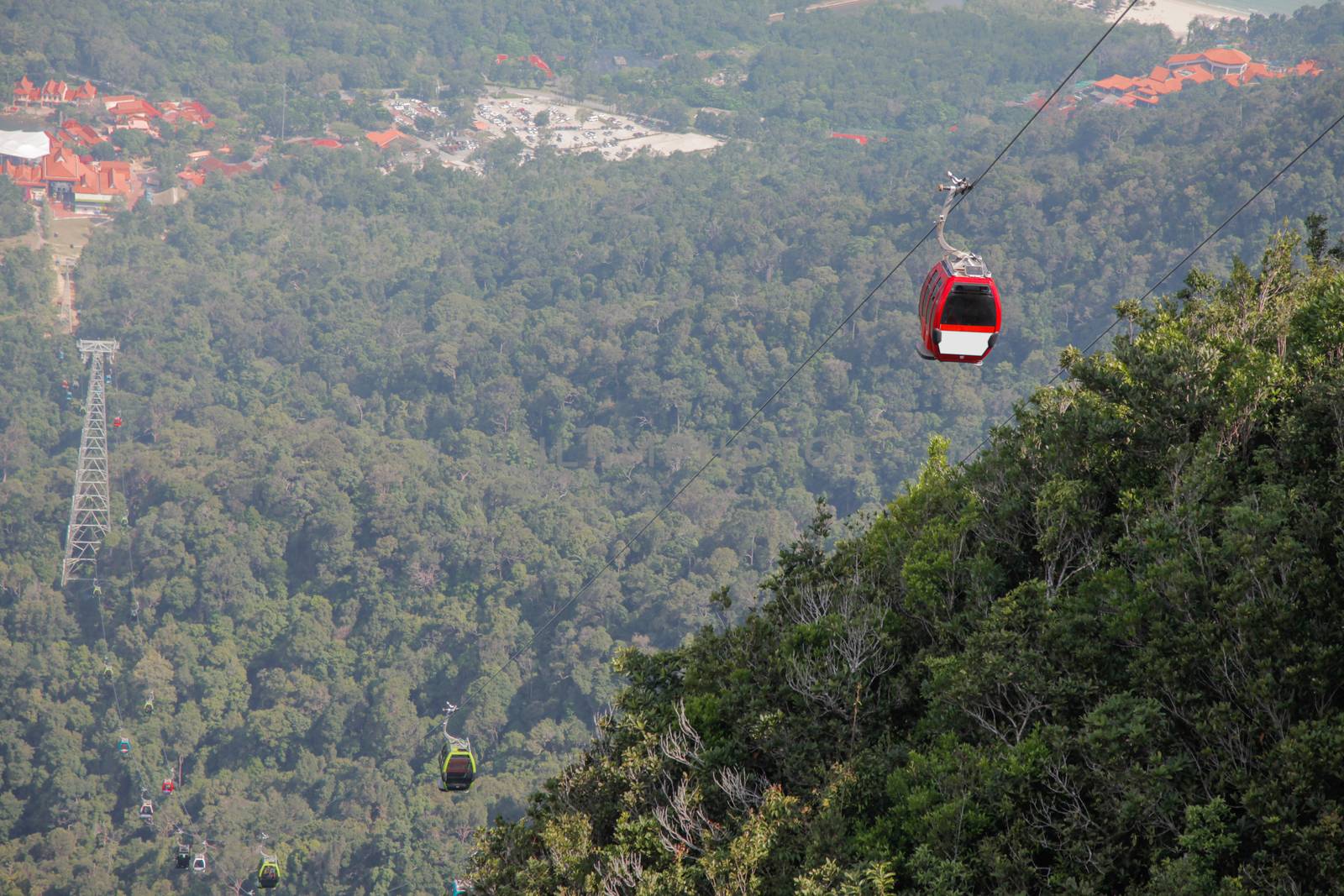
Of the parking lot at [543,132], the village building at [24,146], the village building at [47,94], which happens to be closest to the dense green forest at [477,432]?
the parking lot at [543,132]

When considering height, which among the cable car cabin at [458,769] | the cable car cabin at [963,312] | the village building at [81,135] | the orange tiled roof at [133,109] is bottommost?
the village building at [81,135]

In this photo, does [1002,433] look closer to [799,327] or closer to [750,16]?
[799,327]

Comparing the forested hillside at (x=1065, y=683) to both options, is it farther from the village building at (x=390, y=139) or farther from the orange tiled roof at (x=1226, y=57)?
the village building at (x=390, y=139)

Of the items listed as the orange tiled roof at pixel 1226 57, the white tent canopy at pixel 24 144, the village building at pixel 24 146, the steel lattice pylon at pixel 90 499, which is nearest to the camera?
the steel lattice pylon at pixel 90 499

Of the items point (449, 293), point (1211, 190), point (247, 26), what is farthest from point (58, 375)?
point (247, 26)

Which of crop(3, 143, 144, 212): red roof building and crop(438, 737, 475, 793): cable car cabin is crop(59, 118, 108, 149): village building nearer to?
crop(3, 143, 144, 212): red roof building

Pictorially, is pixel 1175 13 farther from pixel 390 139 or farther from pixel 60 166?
pixel 60 166

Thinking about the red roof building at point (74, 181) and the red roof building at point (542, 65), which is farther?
the red roof building at point (542, 65)
